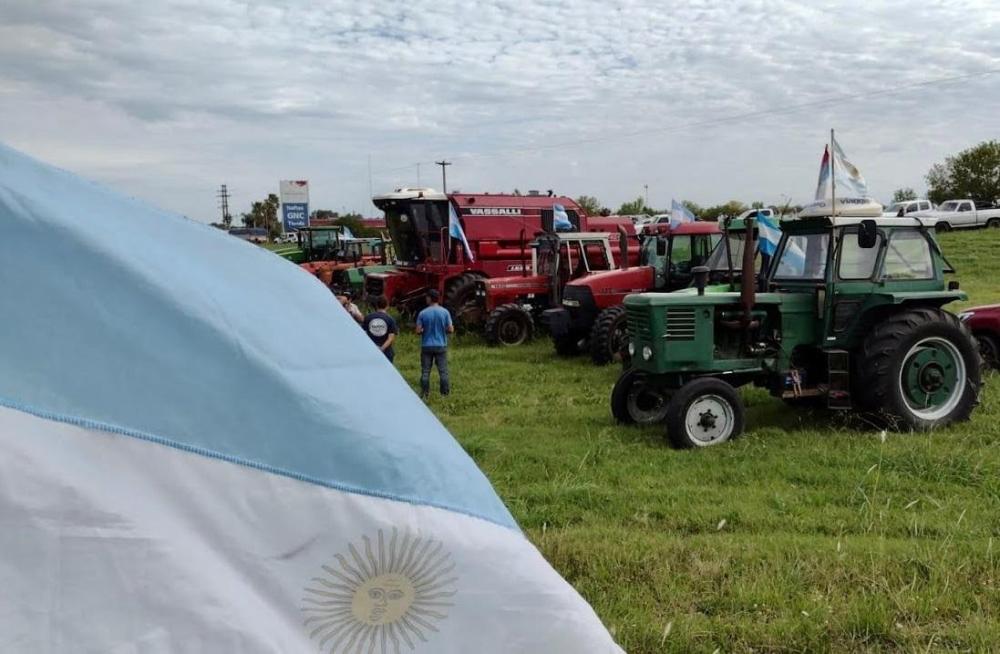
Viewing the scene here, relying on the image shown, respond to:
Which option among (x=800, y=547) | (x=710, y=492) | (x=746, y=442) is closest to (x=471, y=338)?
(x=746, y=442)

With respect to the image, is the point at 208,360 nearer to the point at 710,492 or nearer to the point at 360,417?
the point at 360,417

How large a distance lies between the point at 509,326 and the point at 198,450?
13278 millimetres

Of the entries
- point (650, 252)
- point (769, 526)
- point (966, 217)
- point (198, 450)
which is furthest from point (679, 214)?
point (966, 217)

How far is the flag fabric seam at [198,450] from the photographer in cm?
152

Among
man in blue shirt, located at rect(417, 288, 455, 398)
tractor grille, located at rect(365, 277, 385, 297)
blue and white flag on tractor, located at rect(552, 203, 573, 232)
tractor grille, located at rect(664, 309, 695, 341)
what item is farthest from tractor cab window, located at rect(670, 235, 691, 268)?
tractor grille, located at rect(365, 277, 385, 297)

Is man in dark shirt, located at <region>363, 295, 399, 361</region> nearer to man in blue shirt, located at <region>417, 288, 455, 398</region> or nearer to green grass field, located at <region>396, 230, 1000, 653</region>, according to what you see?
man in blue shirt, located at <region>417, 288, 455, 398</region>

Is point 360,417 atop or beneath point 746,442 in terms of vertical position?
atop

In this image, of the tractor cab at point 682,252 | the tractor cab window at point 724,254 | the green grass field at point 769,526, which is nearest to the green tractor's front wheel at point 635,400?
the green grass field at point 769,526

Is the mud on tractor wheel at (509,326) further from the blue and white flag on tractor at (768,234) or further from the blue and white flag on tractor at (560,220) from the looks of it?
the blue and white flag on tractor at (768,234)

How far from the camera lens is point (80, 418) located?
1.54m

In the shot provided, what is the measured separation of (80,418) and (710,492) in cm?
494

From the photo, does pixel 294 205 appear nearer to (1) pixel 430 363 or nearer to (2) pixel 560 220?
(2) pixel 560 220

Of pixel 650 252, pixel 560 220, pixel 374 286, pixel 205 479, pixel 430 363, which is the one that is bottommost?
pixel 430 363

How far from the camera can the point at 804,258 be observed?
8320mm
